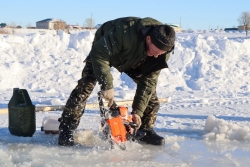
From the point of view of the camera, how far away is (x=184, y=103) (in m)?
8.39

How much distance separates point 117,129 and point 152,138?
69cm

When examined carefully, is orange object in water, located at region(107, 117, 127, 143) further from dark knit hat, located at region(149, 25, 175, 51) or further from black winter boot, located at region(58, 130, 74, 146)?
dark knit hat, located at region(149, 25, 175, 51)

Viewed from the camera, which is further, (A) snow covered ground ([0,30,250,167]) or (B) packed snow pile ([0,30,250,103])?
(B) packed snow pile ([0,30,250,103])

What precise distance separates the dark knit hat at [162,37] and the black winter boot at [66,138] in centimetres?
140

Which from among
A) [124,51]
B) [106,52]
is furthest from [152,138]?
[106,52]

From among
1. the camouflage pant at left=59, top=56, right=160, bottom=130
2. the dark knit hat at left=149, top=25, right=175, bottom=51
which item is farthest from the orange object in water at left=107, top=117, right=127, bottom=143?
the dark knit hat at left=149, top=25, right=175, bottom=51

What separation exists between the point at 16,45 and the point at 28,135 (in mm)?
9987

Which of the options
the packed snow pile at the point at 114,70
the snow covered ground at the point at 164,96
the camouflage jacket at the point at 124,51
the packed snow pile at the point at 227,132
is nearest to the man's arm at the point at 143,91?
the camouflage jacket at the point at 124,51

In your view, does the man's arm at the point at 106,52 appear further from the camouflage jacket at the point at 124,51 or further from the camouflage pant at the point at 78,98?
the camouflage pant at the point at 78,98

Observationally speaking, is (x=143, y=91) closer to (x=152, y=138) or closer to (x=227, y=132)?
(x=152, y=138)

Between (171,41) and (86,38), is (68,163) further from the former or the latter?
(86,38)

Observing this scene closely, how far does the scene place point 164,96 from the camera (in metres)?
9.73

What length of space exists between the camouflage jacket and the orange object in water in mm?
245

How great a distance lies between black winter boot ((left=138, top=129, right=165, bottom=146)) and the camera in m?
4.49
